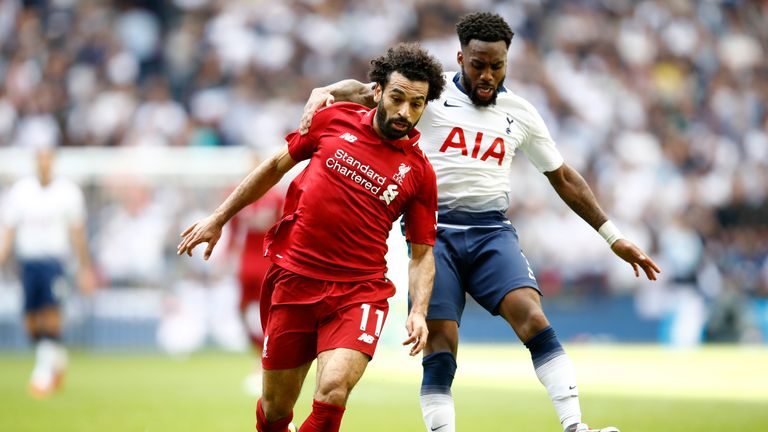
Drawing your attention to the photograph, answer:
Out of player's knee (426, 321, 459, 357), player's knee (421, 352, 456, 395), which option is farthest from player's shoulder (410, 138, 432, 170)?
player's knee (421, 352, 456, 395)

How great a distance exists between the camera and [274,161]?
291 inches

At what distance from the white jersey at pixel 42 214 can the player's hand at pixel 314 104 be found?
8.59 metres

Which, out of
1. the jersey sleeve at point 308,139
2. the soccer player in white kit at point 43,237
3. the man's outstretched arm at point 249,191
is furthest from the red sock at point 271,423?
the soccer player in white kit at point 43,237

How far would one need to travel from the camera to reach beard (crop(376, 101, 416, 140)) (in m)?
7.13

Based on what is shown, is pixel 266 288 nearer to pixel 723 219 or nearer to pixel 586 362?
pixel 586 362

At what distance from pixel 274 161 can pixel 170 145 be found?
55.5ft

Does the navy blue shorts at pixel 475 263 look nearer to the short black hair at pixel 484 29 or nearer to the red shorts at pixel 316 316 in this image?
the red shorts at pixel 316 316

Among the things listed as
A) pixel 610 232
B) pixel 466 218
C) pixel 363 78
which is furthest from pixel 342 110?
pixel 363 78

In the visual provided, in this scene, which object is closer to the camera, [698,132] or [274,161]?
[274,161]

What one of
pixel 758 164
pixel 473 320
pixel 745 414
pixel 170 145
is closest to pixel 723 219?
pixel 758 164

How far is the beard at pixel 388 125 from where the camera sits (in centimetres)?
713

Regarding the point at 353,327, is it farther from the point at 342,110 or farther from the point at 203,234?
the point at 342,110

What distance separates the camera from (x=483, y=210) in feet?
27.3

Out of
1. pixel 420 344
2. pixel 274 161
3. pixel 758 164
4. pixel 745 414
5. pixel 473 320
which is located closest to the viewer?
pixel 420 344
